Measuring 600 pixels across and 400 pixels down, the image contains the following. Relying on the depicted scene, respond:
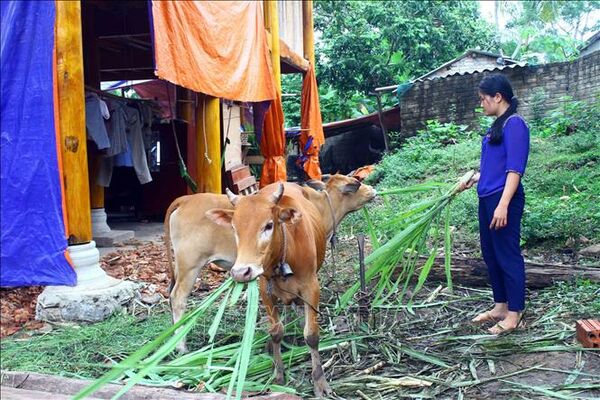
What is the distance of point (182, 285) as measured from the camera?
4504 millimetres

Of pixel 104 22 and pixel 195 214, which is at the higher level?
pixel 104 22

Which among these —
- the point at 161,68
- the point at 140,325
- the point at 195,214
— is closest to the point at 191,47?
the point at 161,68

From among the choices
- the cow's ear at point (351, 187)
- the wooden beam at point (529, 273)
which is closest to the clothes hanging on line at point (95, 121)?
the cow's ear at point (351, 187)

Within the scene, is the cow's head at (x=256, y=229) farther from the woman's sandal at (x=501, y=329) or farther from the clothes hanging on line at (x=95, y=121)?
the clothes hanging on line at (x=95, y=121)

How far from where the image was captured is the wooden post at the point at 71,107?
5.05m

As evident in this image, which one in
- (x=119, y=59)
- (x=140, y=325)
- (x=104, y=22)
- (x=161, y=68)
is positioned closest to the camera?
(x=140, y=325)

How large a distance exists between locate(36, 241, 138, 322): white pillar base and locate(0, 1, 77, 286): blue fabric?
0.17 meters

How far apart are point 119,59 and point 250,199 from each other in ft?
30.1

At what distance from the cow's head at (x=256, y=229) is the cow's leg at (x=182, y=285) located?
49.9 inches

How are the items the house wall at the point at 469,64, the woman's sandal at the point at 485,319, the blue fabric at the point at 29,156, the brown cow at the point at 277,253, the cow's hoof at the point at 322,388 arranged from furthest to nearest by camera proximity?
the house wall at the point at 469,64 → the blue fabric at the point at 29,156 → the woman's sandal at the point at 485,319 → the cow's hoof at the point at 322,388 → the brown cow at the point at 277,253

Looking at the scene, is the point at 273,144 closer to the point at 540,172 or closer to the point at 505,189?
the point at 540,172

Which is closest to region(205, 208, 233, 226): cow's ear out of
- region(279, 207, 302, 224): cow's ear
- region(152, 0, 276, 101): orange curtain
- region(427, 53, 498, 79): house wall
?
region(279, 207, 302, 224): cow's ear

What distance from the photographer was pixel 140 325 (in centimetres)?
495

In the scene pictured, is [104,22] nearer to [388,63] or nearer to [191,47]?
[191,47]
